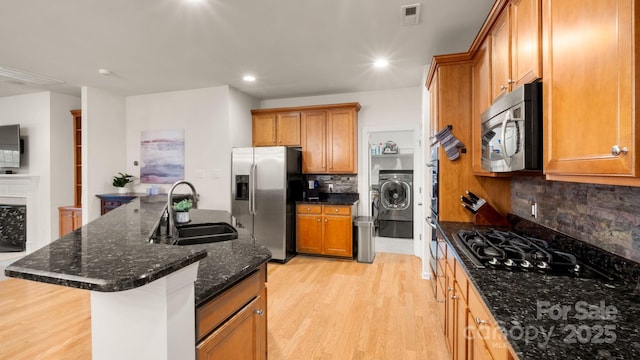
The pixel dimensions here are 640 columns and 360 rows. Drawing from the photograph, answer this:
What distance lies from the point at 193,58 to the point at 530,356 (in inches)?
149

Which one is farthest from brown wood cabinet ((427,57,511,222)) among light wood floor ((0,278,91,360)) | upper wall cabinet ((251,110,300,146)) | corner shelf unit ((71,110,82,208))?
corner shelf unit ((71,110,82,208))

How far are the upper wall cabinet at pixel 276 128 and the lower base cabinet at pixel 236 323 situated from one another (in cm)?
339

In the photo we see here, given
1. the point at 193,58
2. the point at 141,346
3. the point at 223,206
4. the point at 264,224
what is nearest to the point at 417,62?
the point at 193,58

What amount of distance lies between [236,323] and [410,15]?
2601 mm

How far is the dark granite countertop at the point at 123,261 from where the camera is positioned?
2.58 ft

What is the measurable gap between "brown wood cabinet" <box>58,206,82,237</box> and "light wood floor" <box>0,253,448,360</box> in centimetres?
127

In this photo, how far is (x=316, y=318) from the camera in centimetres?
262

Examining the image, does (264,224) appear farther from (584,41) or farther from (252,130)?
(584,41)

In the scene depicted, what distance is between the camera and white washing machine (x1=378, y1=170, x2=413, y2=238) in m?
5.73

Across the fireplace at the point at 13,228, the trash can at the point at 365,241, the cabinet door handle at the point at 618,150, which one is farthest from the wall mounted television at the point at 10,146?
the cabinet door handle at the point at 618,150

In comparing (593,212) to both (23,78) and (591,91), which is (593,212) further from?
(23,78)

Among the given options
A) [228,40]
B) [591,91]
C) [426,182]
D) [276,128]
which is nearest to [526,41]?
[591,91]

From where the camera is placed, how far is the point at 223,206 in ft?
14.6

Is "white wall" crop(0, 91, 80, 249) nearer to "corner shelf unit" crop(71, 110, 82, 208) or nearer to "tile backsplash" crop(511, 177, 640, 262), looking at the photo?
"corner shelf unit" crop(71, 110, 82, 208)
